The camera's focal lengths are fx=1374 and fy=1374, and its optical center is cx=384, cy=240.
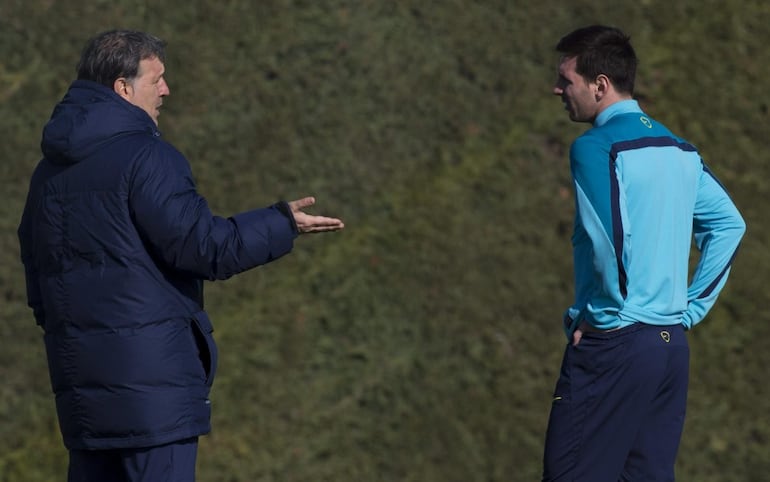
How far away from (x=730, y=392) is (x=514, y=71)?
198 cm

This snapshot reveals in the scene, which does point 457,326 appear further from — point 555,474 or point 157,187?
point 157,187

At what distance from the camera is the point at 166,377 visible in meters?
4.14

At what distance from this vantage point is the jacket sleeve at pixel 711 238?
4582mm

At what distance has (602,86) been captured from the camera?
14.7 ft

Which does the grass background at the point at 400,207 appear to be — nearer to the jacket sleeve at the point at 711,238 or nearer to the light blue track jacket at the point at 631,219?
the jacket sleeve at the point at 711,238

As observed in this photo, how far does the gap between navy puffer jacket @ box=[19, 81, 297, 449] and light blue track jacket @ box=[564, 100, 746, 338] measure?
3.09 feet

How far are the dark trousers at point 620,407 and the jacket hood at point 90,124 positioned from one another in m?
1.57

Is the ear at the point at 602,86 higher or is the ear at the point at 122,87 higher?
the ear at the point at 602,86

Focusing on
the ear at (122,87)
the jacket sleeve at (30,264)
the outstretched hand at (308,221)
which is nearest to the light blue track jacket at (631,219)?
the outstretched hand at (308,221)

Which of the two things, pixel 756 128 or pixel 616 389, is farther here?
pixel 756 128

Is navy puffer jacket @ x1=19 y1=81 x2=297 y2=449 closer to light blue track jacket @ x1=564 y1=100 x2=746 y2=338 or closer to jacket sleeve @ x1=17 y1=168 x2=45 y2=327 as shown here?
jacket sleeve @ x1=17 y1=168 x2=45 y2=327

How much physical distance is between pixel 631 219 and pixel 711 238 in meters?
0.51

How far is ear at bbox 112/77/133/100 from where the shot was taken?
4305mm

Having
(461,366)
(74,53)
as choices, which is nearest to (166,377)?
(461,366)
